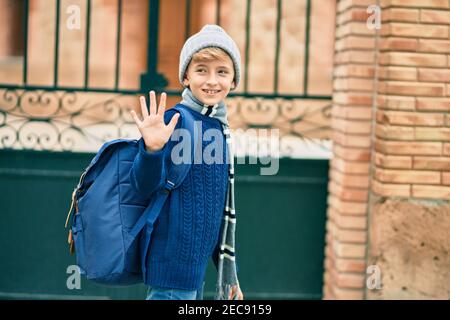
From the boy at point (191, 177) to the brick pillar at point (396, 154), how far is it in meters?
1.73

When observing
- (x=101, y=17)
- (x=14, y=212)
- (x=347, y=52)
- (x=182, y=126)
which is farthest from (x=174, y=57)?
(x=182, y=126)

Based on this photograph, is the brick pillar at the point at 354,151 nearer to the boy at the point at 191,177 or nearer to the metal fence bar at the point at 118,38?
the metal fence bar at the point at 118,38

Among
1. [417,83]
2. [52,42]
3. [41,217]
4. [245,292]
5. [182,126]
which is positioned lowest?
[245,292]

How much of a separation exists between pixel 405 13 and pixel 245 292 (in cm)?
220

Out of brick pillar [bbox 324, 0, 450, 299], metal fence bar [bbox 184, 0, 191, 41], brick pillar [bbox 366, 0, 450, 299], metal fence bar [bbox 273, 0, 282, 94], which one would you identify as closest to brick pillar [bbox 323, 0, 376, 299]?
brick pillar [bbox 324, 0, 450, 299]

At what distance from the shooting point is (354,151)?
4406mm

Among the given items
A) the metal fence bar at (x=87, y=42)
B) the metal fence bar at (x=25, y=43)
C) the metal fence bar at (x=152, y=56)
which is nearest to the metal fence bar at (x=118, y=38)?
the metal fence bar at (x=152, y=56)

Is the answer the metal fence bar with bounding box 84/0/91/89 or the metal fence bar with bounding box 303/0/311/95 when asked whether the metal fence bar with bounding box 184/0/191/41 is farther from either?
the metal fence bar with bounding box 303/0/311/95

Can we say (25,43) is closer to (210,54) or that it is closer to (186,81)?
(186,81)

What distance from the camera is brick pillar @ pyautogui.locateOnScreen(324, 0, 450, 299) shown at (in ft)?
13.6

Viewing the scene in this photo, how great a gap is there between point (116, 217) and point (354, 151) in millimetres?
2267

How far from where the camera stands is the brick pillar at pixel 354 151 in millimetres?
4375
